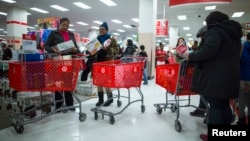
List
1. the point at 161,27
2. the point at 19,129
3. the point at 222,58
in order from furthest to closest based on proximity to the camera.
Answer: the point at 161,27 < the point at 19,129 < the point at 222,58

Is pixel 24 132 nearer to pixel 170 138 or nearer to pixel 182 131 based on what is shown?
pixel 170 138

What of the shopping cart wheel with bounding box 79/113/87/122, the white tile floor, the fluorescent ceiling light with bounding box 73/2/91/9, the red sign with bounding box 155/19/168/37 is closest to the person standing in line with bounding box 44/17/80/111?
the white tile floor

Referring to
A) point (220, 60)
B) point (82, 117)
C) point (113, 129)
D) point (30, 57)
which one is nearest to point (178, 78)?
point (220, 60)

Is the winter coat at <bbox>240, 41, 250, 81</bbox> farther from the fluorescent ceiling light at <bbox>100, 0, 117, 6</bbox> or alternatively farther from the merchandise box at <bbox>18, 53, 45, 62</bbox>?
the fluorescent ceiling light at <bbox>100, 0, 117, 6</bbox>

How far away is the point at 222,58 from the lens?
7.47 feet

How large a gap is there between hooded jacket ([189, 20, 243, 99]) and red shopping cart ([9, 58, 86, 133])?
1.76m

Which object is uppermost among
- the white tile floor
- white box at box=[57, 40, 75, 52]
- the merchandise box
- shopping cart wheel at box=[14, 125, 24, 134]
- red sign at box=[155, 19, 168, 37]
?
red sign at box=[155, 19, 168, 37]

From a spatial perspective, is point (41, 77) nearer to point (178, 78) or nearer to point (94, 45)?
point (94, 45)

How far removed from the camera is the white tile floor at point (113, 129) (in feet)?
8.97

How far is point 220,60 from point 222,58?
28mm

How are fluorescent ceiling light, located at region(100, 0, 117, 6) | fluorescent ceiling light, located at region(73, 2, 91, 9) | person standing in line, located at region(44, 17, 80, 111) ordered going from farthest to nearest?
fluorescent ceiling light, located at region(73, 2, 91, 9) → fluorescent ceiling light, located at region(100, 0, 117, 6) → person standing in line, located at region(44, 17, 80, 111)

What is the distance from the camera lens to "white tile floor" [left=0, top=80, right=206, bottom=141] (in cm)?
274

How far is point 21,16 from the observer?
Result: 14922 millimetres

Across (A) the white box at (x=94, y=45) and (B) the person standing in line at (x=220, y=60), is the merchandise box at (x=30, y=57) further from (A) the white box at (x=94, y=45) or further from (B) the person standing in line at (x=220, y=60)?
(B) the person standing in line at (x=220, y=60)
